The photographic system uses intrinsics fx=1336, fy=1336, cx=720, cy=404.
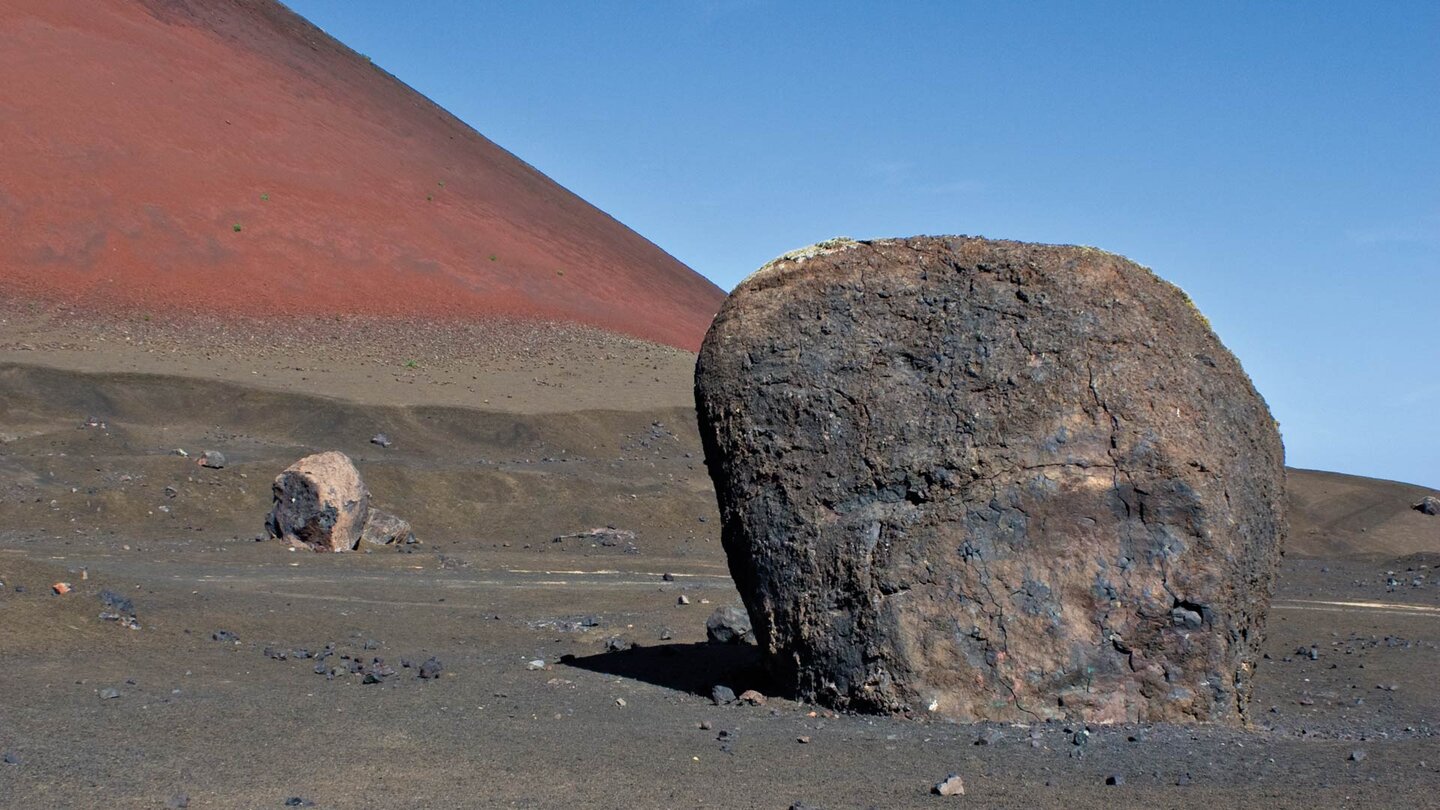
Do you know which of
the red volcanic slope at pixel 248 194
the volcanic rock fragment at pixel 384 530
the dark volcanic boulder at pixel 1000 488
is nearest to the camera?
the dark volcanic boulder at pixel 1000 488

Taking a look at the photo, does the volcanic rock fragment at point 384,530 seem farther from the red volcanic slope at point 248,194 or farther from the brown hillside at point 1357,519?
the red volcanic slope at point 248,194

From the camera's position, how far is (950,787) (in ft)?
18.8

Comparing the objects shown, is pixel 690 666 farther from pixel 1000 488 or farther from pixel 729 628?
pixel 1000 488

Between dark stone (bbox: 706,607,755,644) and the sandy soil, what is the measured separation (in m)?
0.28

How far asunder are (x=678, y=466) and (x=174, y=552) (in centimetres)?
1198

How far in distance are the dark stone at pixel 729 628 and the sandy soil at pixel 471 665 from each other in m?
0.28

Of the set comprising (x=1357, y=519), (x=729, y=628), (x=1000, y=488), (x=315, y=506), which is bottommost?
(x=315, y=506)

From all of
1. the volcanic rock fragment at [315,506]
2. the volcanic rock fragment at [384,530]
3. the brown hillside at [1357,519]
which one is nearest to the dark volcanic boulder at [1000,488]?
the volcanic rock fragment at [315,506]

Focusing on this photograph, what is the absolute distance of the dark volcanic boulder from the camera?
7.16 m

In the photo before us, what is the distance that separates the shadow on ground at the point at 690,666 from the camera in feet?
27.5

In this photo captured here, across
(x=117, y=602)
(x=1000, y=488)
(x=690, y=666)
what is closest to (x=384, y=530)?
(x=117, y=602)

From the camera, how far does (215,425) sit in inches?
955

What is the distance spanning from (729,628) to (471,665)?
2043 millimetres

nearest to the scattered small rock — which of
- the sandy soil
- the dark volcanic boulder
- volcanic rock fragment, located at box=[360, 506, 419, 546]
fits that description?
the sandy soil
